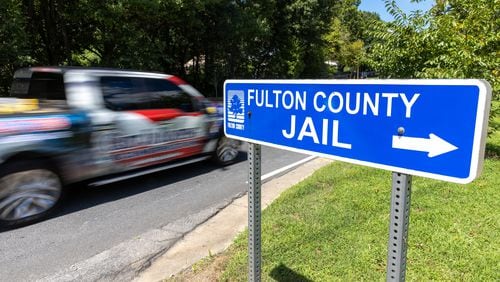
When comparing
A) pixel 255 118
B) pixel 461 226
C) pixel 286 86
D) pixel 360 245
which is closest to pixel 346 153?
pixel 286 86

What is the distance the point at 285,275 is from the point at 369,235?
1000 millimetres

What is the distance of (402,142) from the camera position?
1.35m

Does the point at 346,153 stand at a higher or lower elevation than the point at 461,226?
higher

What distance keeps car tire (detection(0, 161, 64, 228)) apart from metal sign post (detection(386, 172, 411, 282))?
397 centimetres

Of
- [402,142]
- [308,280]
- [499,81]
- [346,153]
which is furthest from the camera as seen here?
[499,81]

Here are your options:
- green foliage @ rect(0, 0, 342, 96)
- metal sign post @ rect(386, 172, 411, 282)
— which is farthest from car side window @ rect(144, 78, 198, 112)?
green foliage @ rect(0, 0, 342, 96)

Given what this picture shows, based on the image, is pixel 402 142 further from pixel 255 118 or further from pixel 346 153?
pixel 255 118

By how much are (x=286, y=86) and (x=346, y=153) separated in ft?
1.57

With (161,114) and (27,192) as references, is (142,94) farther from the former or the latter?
(27,192)

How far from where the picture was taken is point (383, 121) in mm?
1404

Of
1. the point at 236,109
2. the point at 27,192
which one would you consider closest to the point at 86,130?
the point at 27,192

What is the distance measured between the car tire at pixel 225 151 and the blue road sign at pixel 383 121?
4.50 metres

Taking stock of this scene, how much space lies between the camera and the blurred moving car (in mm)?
3973

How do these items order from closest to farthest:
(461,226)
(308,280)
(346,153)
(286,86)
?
(346,153) < (286,86) < (308,280) < (461,226)
